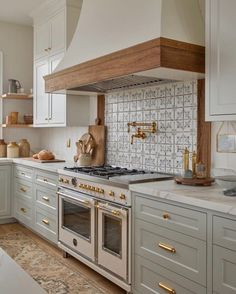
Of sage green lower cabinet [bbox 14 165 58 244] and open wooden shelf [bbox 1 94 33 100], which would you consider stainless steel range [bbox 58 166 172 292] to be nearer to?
sage green lower cabinet [bbox 14 165 58 244]

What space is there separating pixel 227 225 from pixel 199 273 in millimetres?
374

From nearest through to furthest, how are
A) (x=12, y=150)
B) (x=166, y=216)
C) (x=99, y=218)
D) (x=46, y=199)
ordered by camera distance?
1. (x=166, y=216)
2. (x=99, y=218)
3. (x=46, y=199)
4. (x=12, y=150)

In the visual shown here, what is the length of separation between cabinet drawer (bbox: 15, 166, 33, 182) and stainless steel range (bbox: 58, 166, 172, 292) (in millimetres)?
860

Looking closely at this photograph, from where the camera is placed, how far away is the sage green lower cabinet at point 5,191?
15.1 feet

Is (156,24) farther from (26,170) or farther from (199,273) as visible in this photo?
(26,170)

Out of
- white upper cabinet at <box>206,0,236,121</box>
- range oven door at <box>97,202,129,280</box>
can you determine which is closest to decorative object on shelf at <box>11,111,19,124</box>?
range oven door at <box>97,202,129,280</box>

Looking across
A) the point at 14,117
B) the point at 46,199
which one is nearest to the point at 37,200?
the point at 46,199

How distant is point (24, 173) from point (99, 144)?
112cm

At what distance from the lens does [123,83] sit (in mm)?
3199

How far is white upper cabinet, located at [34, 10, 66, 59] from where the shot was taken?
13.2 feet

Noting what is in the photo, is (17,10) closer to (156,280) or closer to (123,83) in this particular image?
(123,83)

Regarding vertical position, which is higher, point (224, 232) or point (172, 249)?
point (224, 232)

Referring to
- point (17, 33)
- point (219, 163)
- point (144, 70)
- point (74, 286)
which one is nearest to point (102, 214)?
point (74, 286)

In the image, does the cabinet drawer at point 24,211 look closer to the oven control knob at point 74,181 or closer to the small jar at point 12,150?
the small jar at point 12,150
